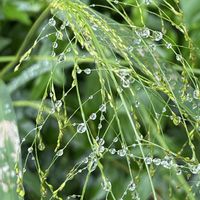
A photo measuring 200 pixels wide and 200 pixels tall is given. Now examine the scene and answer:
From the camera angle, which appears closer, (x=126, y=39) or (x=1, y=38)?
(x=126, y=39)

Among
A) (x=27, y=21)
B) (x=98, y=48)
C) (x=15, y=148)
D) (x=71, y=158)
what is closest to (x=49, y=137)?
(x=71, y=158)

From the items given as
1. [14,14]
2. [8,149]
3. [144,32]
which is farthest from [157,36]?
[14,14]

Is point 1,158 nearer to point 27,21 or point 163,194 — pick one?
point 163,194

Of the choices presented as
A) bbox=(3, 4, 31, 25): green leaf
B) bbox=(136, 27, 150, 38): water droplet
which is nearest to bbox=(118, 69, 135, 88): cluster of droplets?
bbox=(136, 27, 150, 38): water droplet

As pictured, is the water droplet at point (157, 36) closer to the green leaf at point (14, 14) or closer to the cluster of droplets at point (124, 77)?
the cluster of droplets at point (124, 77)

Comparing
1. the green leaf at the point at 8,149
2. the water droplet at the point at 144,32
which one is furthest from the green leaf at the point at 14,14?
the water droplet at the point at 144,32

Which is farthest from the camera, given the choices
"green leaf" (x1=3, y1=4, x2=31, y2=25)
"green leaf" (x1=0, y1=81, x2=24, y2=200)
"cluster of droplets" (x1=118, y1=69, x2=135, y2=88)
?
"green leaf" (x1=3, y1=4, x2=31, y2=25)

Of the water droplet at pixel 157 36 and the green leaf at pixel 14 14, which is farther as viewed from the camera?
the green leaf at pixel 14 14

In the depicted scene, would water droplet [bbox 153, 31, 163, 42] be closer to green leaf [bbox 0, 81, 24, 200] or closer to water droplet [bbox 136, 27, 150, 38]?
water droplet [bbox 136, 27, 150, 38]

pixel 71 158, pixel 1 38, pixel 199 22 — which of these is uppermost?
pixel 199 22
